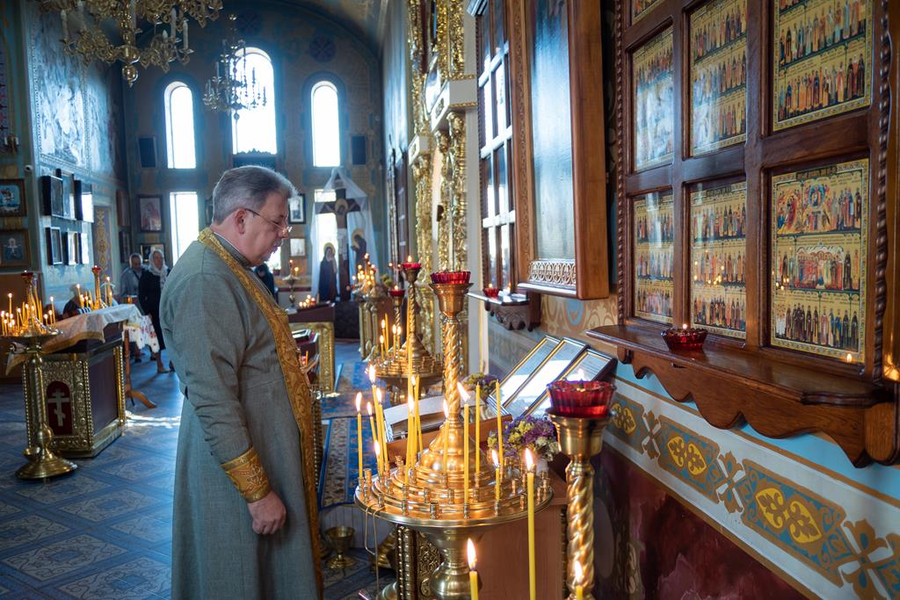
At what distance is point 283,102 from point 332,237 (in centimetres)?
413

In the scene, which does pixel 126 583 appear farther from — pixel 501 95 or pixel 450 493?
pixel 501 95

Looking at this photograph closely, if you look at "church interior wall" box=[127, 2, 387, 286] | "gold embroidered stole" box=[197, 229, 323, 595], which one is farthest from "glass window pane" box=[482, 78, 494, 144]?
"church interior wall" box=[127, 2, 387, 286]

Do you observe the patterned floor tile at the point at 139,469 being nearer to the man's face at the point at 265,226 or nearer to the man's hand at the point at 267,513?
the man's hand at the point at 267,513

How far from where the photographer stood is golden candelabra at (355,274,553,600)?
62.9 inches

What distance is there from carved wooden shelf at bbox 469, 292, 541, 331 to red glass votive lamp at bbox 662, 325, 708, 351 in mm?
1763

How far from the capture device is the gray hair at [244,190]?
2.35 metres

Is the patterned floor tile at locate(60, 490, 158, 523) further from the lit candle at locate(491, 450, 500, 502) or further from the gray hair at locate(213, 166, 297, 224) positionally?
the lit candle at locate(491, 450, 500, 502)

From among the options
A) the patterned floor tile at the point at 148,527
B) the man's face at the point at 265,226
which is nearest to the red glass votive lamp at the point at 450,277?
the man's face at the point at 265,226

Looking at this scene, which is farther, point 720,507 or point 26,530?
point 26,530

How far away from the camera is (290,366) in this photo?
2.46 m

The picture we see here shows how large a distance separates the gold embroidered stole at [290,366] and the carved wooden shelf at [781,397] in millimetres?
1172

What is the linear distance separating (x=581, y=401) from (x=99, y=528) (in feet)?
15.3

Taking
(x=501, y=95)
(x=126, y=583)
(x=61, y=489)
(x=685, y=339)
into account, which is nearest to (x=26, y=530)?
(x=61, y=489)

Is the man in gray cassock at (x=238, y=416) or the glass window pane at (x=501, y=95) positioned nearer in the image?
the man in gray cassock at (x=238, y=416)
